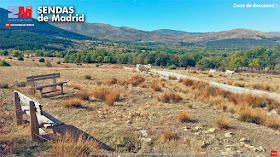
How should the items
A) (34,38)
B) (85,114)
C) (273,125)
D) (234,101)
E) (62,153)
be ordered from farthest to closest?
(34,38), (234,101), (85,114), (273,125), (62,153)

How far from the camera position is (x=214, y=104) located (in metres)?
8.77

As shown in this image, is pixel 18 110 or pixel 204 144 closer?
pixel 204 144

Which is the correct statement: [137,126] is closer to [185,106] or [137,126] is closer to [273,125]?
[185,106]

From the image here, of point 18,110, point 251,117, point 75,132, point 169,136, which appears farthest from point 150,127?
point 18,110

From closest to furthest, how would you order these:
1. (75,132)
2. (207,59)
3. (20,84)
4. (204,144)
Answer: (204,144) < (75,132) < (20,84) < (207,59)

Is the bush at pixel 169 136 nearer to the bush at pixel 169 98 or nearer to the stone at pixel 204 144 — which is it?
the stone at pixel 204 144

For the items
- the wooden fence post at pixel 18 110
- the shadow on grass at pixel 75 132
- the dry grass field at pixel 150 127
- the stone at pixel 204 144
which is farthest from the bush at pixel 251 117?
the wooden fence post at pixel 18 110

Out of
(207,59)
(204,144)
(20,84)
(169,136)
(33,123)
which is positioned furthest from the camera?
(207,59)

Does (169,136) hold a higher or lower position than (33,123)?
lower

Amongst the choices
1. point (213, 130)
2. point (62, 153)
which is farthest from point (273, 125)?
point (62, 153)

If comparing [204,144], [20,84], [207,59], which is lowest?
[204,144]

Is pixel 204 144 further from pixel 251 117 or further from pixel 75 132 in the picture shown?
pixel 75 132

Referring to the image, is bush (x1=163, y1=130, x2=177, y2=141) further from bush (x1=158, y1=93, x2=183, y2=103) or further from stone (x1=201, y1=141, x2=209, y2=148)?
bush (x1=158, y1=93, x2=183, y2=103)

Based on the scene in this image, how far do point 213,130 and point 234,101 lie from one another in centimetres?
454
